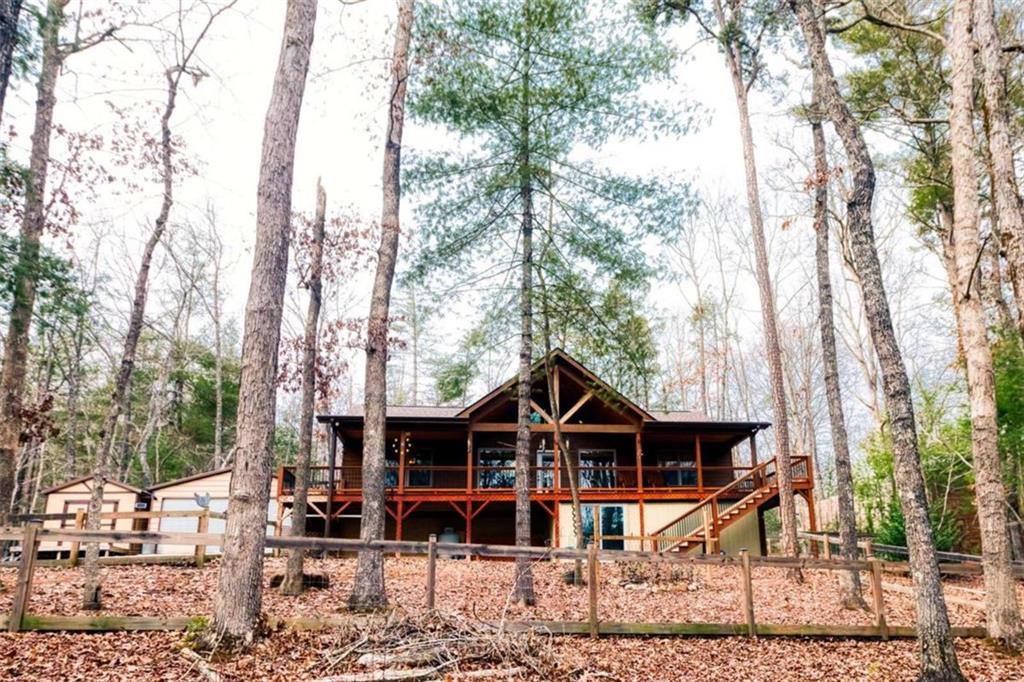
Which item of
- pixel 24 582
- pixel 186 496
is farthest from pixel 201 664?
pixel 186 496

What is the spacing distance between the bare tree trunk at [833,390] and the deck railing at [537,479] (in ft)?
18.3

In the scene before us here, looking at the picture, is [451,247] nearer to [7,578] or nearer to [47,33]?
[47,33]

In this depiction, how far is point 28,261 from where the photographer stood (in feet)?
22.8

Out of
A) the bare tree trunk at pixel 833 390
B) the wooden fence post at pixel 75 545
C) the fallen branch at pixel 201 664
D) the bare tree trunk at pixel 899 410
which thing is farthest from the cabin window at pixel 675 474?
the fallen branch at pixel 201 664

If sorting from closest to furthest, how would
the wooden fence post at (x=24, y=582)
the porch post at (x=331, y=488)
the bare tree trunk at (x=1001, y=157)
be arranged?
the wooden fence post at (x=24, y=582) < the bare tree trunk at (x=1001, y=157) < the porch post at (x=331, y=488)

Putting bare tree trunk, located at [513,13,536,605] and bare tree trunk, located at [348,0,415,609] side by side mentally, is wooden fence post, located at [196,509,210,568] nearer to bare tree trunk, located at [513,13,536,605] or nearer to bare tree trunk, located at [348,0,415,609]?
bare tree trunk, located at [348,0,415,609]

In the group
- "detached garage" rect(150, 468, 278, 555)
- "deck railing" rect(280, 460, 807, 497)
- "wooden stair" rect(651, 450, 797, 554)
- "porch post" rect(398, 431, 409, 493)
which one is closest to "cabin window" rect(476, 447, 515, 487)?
"deck railing" rect(280, 460, 807, 497)

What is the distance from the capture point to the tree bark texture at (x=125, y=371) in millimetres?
7703

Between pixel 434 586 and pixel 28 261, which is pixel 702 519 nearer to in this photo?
pixel 434 586

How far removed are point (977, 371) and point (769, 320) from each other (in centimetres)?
514

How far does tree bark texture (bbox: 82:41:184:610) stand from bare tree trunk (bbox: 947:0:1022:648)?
1046cm

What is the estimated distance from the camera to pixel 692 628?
7211mm

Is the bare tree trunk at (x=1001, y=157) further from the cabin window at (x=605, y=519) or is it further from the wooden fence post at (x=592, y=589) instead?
the cabin window at (x=605, y=519)

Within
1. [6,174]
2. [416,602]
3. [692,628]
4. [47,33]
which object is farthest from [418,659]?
[47,33]
